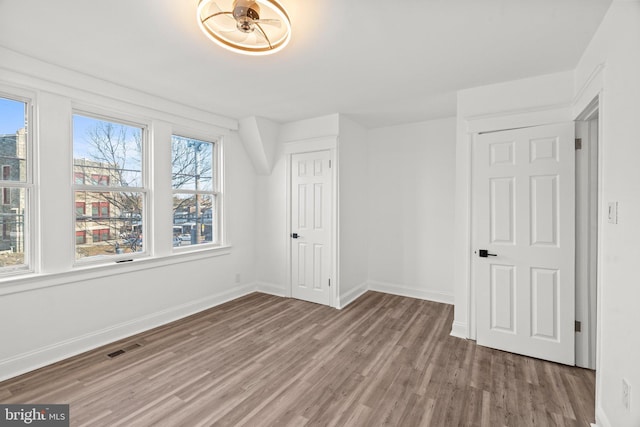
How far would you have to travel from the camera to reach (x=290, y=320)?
11.6 feet

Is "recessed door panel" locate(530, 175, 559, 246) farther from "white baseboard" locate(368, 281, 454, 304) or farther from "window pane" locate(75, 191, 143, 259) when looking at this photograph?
"window pane" locate(75, 191, 143, 259)

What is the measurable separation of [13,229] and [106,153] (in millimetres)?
1030

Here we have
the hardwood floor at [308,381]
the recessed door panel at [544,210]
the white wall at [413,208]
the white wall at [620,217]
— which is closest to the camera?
the white wall at [620,217]

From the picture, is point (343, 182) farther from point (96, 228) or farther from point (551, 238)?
A: point (96, 228)

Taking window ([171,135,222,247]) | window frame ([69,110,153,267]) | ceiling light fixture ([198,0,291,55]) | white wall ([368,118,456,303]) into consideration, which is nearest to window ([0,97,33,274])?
window frame ([69,110,153,267])

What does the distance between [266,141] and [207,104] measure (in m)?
0.96

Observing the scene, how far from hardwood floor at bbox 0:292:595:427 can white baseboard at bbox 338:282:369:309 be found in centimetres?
68

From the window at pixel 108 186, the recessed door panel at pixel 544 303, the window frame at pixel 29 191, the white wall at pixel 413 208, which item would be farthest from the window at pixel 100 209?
the recessed door panel at pixel 544 303

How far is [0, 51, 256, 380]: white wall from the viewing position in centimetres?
240

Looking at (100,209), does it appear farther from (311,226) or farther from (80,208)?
(311,226)

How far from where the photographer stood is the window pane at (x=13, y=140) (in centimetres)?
241

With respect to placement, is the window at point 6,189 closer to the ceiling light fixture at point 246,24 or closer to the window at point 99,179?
the window at point 99,179

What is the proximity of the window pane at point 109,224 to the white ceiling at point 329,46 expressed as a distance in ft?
3.87

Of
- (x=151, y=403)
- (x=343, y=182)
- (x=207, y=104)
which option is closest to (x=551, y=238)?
(x=343, y=182)
